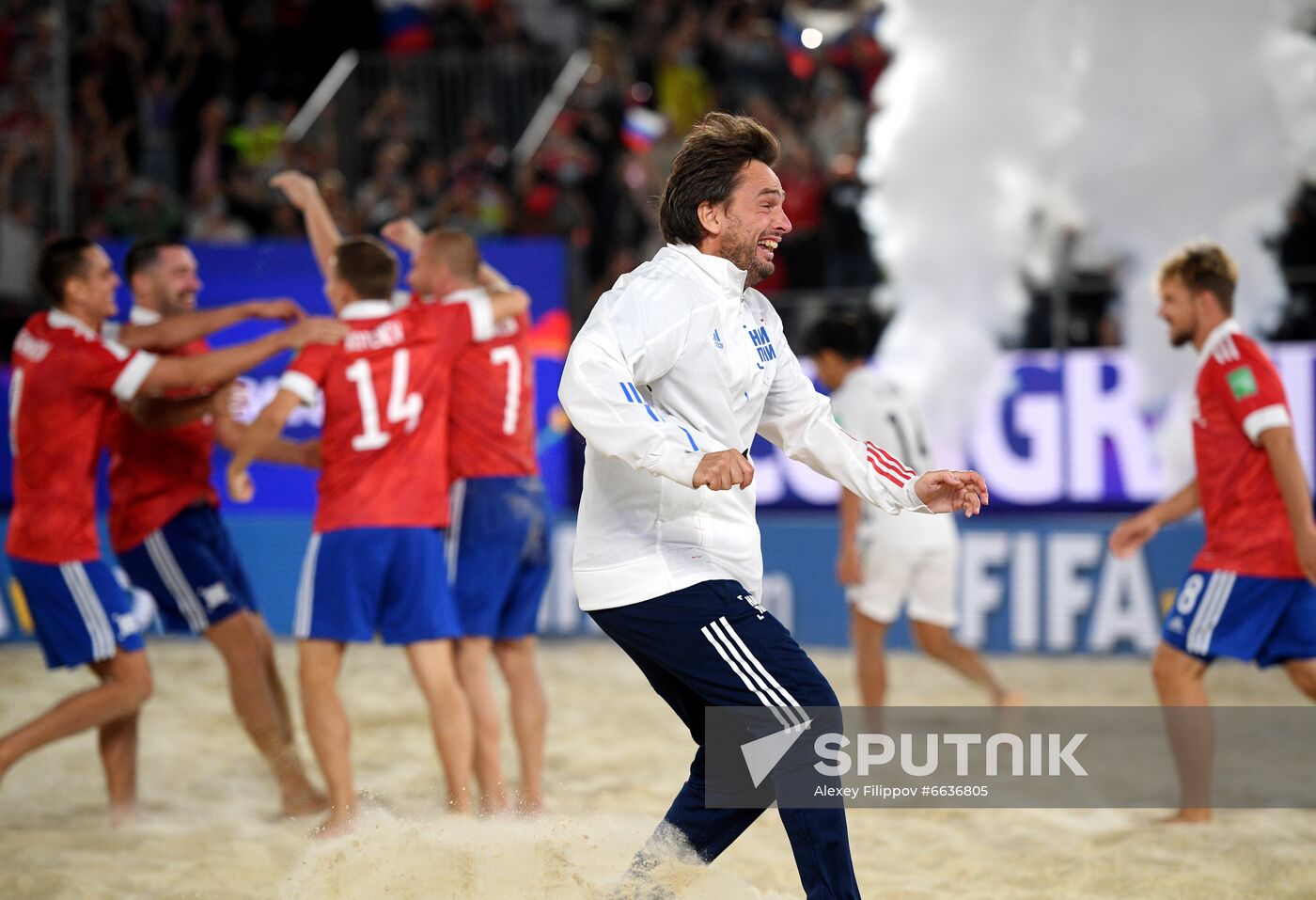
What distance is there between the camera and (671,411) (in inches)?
133

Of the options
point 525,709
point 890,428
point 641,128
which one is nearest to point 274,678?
point 525,709

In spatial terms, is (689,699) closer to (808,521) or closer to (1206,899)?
(1206,899)

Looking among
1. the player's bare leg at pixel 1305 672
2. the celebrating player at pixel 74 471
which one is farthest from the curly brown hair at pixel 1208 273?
the celebrating player at pixel 74 471

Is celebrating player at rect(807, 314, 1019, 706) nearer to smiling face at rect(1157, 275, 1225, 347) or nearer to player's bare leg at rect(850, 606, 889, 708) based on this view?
player's bare leg at rect(850, 606, 889, 708)

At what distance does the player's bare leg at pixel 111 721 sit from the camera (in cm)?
492

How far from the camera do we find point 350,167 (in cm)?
1360

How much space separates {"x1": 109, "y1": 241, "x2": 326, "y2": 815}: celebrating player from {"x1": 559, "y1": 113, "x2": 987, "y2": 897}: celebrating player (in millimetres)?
2389

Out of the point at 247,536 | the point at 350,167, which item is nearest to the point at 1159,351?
the point at 247,536

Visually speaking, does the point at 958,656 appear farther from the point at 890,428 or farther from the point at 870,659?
the point at 890,428

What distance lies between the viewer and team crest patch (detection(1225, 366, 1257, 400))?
481cm

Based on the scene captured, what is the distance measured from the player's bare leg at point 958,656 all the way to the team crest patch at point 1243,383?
1.89 meters

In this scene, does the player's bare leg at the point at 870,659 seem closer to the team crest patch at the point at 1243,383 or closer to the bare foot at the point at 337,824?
the team crest patch at the point at 1243,383

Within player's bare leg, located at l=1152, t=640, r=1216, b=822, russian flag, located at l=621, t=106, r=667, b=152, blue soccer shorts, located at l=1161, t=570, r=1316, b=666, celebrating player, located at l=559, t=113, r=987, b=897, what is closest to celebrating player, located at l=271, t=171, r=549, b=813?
celebrating player, located at l=559, t=113, r=987, b=897

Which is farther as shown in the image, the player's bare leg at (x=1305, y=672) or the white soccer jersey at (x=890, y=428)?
the white soccer jersey at (x=890, y=428)
